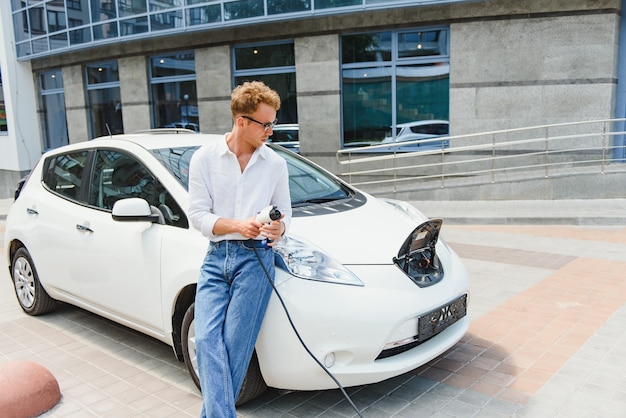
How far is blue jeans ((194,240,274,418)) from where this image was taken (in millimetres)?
2967

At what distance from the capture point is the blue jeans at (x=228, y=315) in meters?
2.97

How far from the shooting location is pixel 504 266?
22.8ft

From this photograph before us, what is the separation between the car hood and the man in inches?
19.8

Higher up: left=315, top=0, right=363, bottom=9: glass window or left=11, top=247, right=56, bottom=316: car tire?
left=315, top=0, right=363, bottom=9: glass window

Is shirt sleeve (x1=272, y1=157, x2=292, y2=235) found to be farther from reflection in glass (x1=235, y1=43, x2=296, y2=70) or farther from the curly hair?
reflection in glass (x1=235, y1=43, x2=296, y2=70)

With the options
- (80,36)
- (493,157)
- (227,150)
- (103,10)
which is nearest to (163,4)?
(103,10)

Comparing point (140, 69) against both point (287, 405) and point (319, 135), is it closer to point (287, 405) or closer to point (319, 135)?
point (319, 135)

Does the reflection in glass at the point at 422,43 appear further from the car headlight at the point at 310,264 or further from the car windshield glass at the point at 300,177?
the car headlight at the point at 310,264

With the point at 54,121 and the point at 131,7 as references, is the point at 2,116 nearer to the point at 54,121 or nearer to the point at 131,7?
the point at 54,121

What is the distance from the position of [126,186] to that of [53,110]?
1754cm

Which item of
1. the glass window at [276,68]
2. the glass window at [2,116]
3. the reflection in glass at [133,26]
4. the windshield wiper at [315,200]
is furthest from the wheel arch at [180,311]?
the glass window at [2,116]

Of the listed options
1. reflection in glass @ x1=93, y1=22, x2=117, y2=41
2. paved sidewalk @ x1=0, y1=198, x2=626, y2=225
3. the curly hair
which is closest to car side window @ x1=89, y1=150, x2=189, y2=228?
the curly hair

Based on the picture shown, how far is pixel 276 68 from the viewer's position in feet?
46.4

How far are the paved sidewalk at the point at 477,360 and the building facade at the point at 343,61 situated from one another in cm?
563
